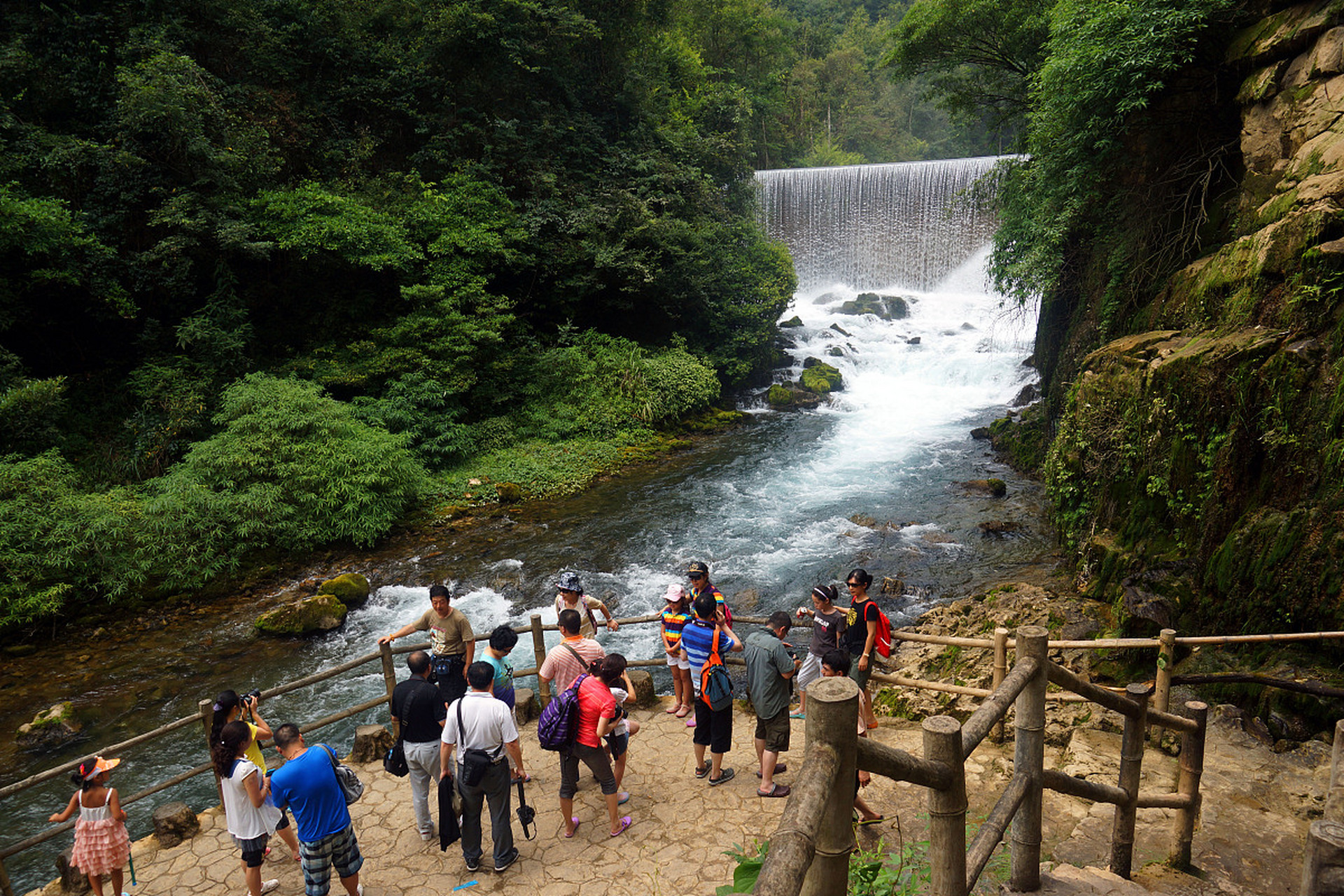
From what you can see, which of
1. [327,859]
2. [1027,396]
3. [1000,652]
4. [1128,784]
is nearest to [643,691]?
[327,859]

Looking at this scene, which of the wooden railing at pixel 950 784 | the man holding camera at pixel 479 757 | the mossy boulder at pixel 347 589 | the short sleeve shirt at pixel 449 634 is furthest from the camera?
the mossy boulder at pixel 347 589

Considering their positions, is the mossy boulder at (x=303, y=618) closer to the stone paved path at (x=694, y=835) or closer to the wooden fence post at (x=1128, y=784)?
the stone paved path at (x=694, y=835)

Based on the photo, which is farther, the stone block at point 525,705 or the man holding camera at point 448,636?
the stone block at point 525,705

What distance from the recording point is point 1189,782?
11.6 feet

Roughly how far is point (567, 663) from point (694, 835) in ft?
4.96

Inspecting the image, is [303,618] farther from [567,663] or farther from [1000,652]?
[1000,652]

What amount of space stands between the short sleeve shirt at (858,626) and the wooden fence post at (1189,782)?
2400 mm

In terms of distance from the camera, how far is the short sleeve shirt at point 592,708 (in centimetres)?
461

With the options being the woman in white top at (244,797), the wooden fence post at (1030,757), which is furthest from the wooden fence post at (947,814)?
the woman in white top at (244,797)

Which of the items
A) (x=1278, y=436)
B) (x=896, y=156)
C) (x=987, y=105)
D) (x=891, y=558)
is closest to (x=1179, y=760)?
(x=1278, y=436)

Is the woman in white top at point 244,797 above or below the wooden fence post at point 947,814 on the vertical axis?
below

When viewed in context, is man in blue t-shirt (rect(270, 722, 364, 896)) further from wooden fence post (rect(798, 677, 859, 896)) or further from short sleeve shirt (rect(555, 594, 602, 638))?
wooden fence post (rect(798, 677, 859, 896))

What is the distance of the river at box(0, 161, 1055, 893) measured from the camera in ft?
26.1

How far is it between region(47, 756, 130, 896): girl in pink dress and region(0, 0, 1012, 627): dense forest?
6104 millimetres
